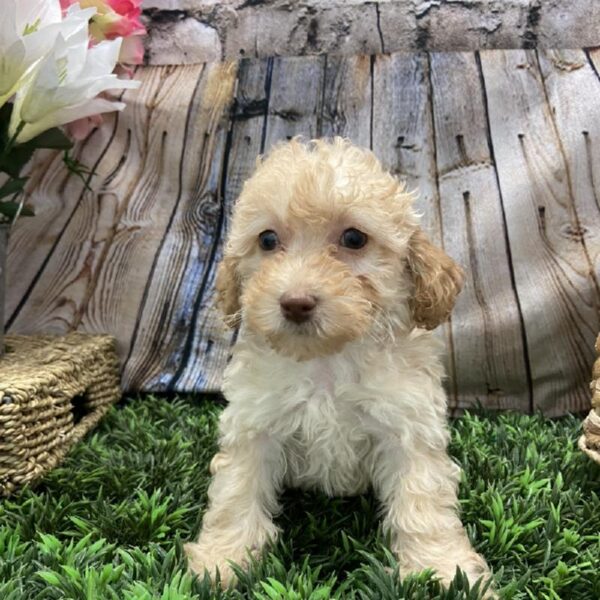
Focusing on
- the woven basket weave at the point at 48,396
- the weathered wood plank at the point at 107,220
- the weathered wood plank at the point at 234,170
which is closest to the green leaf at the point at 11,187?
the woven basket weave at the point at 48,396

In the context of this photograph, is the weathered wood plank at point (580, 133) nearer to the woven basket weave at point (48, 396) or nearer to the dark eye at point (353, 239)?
the dark eye at point (353, 239)

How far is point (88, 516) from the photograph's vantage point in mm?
1690

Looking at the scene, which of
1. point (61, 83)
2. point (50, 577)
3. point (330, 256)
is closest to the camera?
point (50, 577)

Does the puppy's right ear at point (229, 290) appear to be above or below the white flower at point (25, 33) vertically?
below

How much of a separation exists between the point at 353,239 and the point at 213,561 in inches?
29.7

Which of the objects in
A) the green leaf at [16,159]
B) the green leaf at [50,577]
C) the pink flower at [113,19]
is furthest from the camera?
the pink flower at [113,19]

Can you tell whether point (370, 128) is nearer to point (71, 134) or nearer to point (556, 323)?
point (556, 323)

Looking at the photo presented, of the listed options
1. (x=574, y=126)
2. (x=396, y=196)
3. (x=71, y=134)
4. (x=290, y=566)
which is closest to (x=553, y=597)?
(x=290, y=566)

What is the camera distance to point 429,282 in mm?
1515

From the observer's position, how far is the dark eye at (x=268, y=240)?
59.7 inches

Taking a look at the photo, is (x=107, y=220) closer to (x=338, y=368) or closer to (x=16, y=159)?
(x=16, y=159)

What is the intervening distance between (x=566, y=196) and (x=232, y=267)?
1353 mm

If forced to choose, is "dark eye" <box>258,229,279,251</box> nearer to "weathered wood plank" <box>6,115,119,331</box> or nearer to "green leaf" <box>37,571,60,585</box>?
"green leaf" <box>37,571,60,585</box>

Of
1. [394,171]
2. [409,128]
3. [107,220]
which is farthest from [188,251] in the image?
[409,128]
